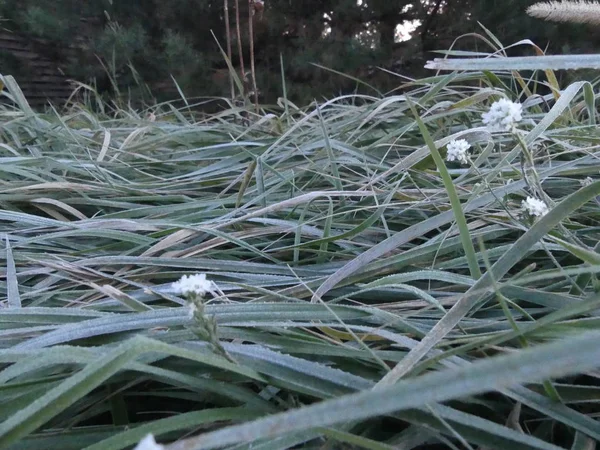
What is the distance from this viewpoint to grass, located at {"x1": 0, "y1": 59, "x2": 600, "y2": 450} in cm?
24

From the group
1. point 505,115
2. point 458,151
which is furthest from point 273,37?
point 505,115

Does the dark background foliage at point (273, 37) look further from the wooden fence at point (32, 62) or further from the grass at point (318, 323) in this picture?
the grass at point (318, 323)

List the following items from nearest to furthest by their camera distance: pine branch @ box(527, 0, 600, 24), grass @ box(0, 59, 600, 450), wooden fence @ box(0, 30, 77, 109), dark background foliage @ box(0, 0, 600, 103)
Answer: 1. grass @ box(0, 59, 600, 450)
2. pine branch @ box(527, 0, 600, 24)
3. dark background foliage @ box(0, 0, 600, 103)
4. wooden fence @ box(0, 30, 77, 109)

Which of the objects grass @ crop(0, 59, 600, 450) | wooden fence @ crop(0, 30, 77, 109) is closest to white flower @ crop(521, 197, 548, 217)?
grass @ crop(0, 59, 600, 450)

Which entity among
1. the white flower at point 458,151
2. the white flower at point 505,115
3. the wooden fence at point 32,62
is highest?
the white flower at point 505,115

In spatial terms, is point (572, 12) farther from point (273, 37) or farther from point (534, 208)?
point (273, 37)

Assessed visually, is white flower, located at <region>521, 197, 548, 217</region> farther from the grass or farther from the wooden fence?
the wooden fence

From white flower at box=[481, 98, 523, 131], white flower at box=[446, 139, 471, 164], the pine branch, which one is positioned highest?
the pine branch

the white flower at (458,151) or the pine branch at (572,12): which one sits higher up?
the pine branch at (572,12)

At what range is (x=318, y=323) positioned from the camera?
35 cm

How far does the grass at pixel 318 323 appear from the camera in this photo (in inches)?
9.6

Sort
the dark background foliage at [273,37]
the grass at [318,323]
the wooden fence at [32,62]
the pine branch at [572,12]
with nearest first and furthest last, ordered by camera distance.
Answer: the grass at [318,323]
the pine branch at [572,12]
the dark background foliage at [273,37]
the wooden fence at [32,62]

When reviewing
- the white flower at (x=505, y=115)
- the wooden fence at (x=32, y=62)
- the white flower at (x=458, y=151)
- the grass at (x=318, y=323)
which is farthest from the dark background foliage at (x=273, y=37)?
the white flower at (x=505, y=115)

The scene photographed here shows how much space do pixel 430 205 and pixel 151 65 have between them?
8.60 ft
